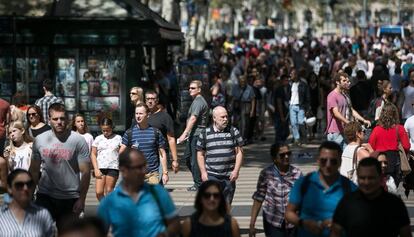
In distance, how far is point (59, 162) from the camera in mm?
11242

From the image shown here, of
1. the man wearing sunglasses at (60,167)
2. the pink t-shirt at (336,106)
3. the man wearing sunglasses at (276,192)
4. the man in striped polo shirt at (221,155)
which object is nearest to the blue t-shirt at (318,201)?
the man wearing sunglasses at (276,192)

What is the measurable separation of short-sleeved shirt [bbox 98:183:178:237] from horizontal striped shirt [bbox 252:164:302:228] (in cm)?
268

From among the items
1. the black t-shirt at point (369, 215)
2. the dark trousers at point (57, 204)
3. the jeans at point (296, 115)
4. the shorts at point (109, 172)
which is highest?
the black t-shirt at point (369, 215)

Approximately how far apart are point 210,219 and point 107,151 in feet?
19.7

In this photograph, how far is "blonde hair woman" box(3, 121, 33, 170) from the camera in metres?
13.1

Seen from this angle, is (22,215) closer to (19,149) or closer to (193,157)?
(19,149)

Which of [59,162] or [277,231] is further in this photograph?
[59,162]

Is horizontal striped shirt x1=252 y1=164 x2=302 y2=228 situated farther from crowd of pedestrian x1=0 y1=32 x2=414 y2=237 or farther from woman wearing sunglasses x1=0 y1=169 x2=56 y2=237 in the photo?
woman wearing sunglasses x1=0 y1=169 x2=56 y2=237

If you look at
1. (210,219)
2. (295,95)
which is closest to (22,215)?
(210,219)

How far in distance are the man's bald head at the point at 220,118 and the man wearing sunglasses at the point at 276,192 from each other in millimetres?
1863

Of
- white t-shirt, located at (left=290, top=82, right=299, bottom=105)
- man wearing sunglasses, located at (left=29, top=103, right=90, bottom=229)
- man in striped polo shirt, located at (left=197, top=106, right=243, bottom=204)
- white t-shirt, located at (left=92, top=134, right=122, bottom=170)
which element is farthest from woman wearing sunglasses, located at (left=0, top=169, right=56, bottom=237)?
white t-shirt, located at (left=290, top=82, right=299, bottom=105)

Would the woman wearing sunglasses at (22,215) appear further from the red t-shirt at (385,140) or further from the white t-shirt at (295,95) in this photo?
the white t-shirt at (295,95)

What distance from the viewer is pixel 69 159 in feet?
37.0

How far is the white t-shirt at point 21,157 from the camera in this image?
516 inches
